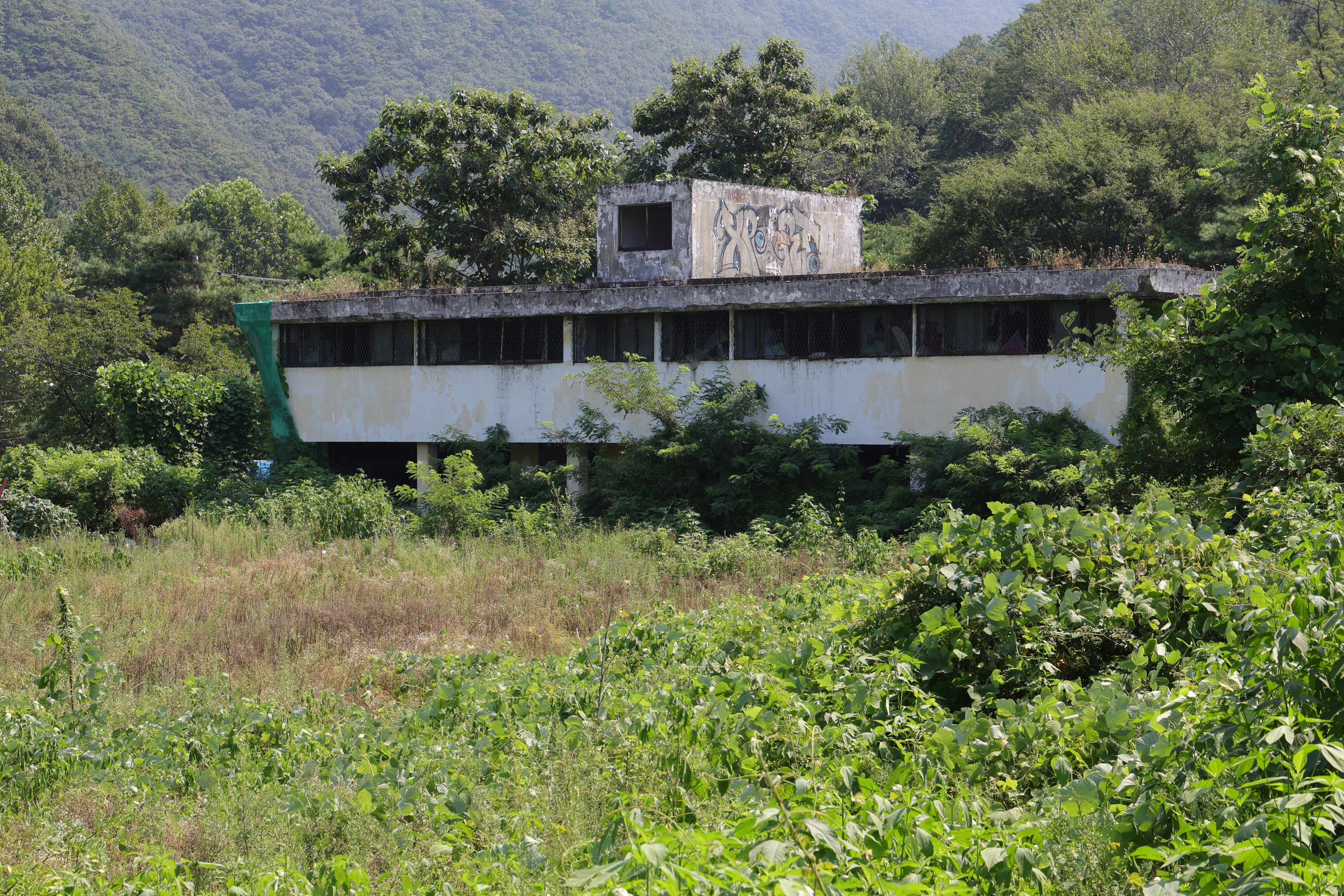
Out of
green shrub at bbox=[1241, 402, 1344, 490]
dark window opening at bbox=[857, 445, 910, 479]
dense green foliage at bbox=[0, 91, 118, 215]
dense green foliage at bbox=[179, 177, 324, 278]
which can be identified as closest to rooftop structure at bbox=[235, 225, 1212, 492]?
dark window opening at bbox=[857, 445, 910, 479]

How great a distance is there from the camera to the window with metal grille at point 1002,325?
1655cm

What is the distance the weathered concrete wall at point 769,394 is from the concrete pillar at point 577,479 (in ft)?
1.97

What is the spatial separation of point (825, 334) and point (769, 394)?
1.36 m

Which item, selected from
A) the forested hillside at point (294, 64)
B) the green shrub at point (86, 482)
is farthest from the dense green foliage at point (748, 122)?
the forested hillside at point (294, 64)

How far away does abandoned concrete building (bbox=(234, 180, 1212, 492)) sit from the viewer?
54.7 ft

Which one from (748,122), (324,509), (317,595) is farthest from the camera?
(748,122)

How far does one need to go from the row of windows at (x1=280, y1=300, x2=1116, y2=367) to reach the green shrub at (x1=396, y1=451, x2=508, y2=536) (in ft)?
9.47

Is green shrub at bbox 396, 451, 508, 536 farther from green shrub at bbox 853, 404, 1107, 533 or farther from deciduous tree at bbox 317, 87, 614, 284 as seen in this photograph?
deciduous tree at bbox 317, 87, 614, 284

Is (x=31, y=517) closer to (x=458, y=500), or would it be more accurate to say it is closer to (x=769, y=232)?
(x=458, y=500)

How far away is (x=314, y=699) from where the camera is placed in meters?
8.37

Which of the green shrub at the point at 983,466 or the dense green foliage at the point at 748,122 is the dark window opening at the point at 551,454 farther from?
the dense green foliage at the point at 748,122

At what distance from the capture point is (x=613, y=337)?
19.6 metres

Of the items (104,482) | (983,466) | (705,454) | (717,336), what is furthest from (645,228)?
(104,482)

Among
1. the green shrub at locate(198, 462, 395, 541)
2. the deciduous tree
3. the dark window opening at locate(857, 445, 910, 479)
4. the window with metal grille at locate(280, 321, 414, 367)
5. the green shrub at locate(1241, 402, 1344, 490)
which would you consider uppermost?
the deciduous tree
